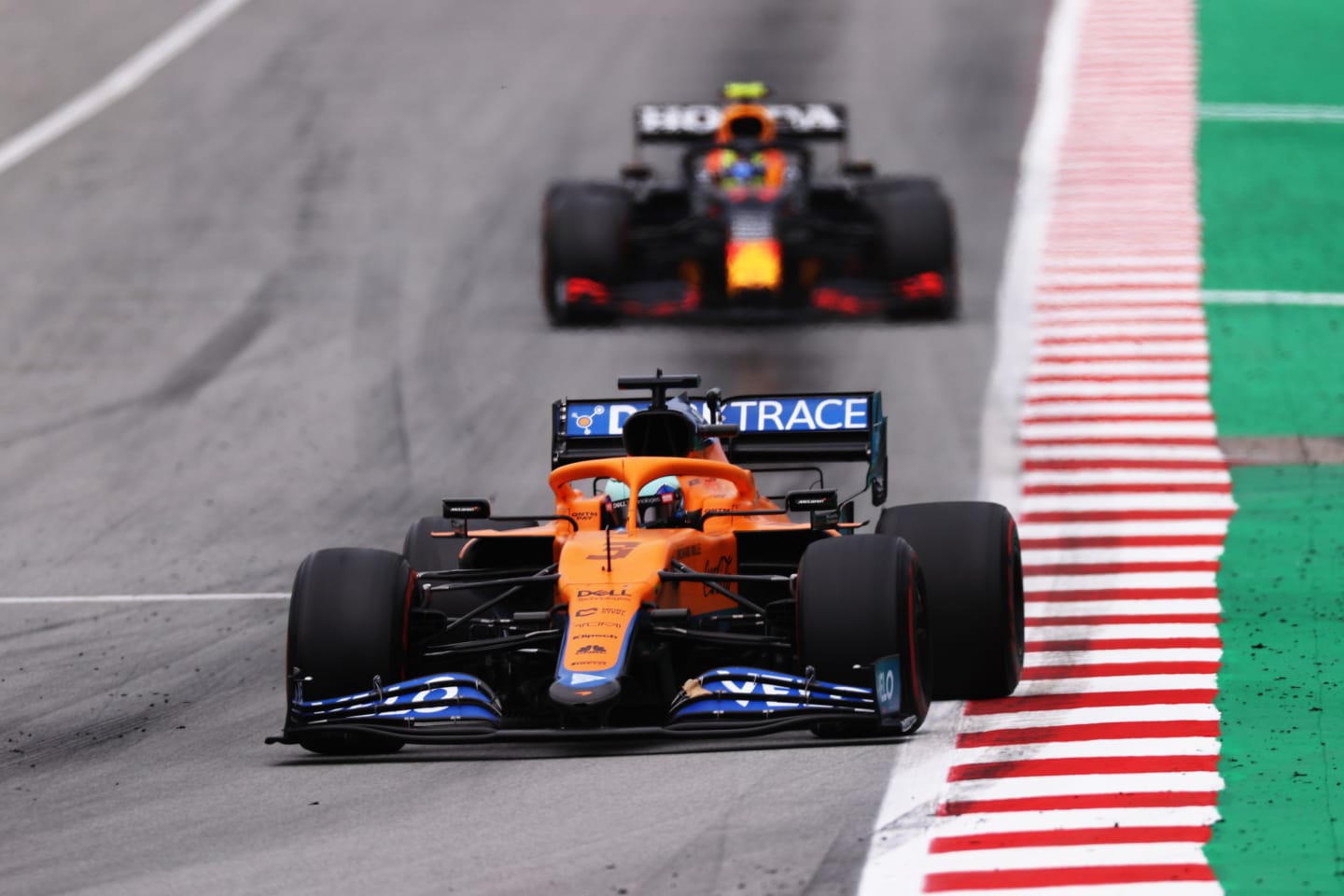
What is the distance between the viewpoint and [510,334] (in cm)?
2380

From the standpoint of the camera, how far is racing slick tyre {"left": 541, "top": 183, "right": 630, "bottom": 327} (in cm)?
2330

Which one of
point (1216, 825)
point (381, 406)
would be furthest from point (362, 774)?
point (381, 406)

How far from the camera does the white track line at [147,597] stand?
16906mm

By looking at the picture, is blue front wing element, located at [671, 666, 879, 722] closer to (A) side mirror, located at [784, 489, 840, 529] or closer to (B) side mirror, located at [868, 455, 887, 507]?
(A) side mirror, located at [784, 489, 840, 529]

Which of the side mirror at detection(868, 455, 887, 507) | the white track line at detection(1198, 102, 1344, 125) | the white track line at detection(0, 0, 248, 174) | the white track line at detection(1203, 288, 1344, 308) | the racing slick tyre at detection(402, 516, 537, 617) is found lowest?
the racing slick tyre at detection(402, 516, 537, 617)

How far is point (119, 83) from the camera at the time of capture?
32.2m

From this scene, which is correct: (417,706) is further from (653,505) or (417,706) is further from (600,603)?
(653,505)

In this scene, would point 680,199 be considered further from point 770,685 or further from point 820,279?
point 770,685

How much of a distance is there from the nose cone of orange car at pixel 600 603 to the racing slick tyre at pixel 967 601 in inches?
57.1

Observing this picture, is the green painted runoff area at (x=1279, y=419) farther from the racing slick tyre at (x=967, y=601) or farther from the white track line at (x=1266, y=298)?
the racing slick tyre at (x=967, y=601)

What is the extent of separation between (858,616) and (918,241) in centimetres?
1187

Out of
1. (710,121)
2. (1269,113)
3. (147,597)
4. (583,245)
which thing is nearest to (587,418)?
(147,597)

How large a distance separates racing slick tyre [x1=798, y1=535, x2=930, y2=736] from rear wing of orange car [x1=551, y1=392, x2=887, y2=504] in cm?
260

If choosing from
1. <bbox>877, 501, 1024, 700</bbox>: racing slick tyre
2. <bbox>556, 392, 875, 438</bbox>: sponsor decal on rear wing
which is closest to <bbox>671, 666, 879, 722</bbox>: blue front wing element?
<bbox>877, 501, 1024, 700</bbox>: racing slick tyre
